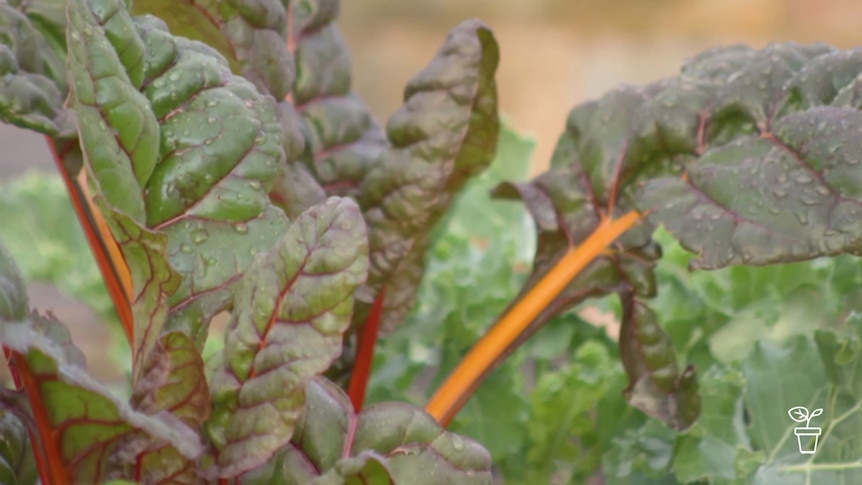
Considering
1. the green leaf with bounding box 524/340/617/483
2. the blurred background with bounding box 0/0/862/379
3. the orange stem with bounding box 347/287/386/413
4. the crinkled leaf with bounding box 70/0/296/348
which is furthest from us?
the blurred background with bounding box 0/0/862/379

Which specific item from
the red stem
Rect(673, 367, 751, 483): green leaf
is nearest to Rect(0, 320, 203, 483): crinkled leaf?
the red stem

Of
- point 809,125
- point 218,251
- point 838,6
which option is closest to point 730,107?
point 809,125

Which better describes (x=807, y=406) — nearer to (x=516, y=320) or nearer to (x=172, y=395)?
(x=516, y=320)

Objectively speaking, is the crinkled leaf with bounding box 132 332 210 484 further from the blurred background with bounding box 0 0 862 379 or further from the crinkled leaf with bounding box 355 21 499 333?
the blurred background with bounding box 0 0 862 379

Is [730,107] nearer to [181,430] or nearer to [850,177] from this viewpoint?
[850,177]

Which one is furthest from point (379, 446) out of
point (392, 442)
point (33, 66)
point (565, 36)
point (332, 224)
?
point (565, 36)

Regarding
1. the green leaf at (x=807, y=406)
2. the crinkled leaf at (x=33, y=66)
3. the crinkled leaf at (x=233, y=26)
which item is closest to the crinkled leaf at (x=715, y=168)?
the green leaf at (x=807, y=406)
